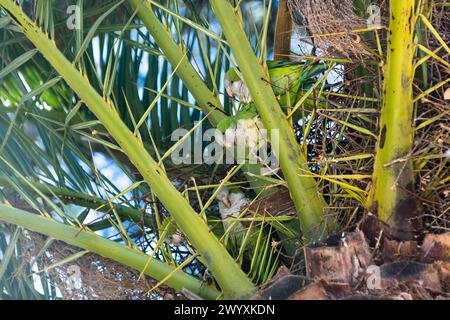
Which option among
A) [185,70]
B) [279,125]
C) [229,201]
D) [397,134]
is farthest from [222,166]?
[397,134]

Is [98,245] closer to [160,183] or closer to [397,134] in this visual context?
[160,183]

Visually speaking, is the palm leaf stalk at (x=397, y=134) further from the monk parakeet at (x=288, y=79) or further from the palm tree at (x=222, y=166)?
the monk parakeet at (x=288, y=79)

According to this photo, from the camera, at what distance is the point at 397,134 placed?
179 centimetres

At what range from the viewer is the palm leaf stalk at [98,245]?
1954mm

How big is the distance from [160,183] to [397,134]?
0.54 meters

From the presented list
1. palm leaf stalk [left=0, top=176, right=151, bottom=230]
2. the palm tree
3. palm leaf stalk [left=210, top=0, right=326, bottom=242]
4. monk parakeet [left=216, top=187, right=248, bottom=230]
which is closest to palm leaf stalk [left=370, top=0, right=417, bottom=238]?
the palm tree

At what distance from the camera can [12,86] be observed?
2.70 meters

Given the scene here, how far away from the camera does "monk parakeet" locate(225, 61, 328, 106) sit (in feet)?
7.35

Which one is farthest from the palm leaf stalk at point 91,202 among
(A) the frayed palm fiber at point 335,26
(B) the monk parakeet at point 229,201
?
(A) the frayed palm fiber at point 335,26

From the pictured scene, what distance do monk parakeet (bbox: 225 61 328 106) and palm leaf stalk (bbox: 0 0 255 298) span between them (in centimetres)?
41

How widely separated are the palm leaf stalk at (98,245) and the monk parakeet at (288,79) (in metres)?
0.53

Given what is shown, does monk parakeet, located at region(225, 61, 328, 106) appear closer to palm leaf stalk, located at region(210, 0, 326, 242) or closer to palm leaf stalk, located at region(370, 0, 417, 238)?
palm leaf stalk, located at region(210, 0, 326, 242)

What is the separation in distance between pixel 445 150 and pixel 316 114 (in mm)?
403
